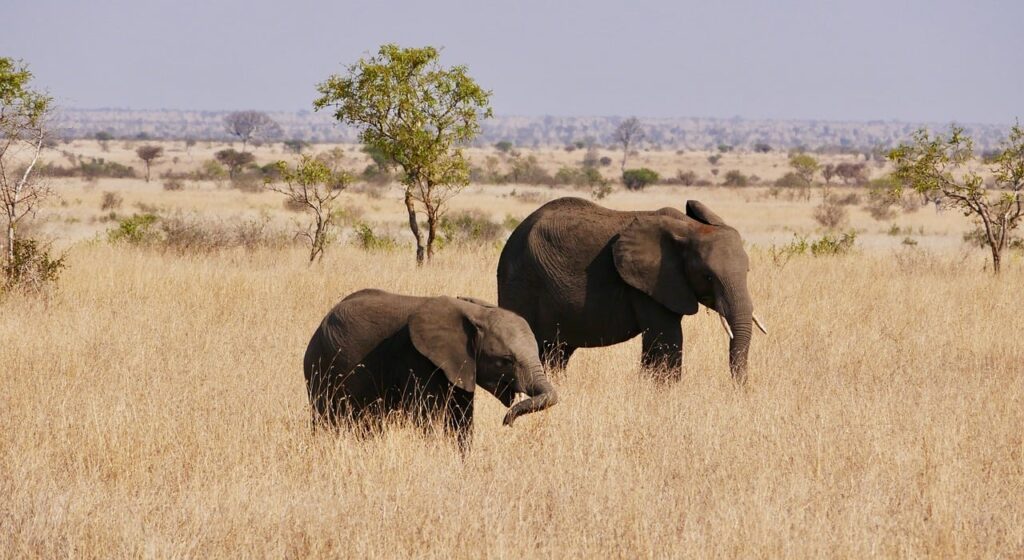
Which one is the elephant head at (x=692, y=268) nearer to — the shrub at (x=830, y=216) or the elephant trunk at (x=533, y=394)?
the elephant trunk at (x=533, y=394)

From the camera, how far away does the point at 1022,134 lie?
19281 millimetres

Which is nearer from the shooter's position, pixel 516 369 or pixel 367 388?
pixel 516 369

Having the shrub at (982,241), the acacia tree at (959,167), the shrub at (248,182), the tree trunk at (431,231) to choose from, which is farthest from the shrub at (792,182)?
the tree trunk at (431,231)

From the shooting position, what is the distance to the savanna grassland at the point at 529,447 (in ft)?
19.9

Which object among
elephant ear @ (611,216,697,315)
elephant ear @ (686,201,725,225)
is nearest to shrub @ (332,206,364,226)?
elephant ear @ (686,201,725,225)

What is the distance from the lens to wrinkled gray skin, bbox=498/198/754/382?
9969 millimetres

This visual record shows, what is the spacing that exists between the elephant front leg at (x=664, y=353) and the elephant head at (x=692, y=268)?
0.90 ft

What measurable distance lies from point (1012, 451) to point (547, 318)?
4.10 meters

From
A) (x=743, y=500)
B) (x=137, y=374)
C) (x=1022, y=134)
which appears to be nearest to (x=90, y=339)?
(x=137, y=374)

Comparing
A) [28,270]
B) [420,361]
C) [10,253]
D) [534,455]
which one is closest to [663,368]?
[534,455]

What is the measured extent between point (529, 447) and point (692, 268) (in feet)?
9.10

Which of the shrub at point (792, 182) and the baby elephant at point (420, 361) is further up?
the baby elephant at point (420, 361)

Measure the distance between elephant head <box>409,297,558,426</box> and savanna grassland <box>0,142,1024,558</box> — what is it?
1.85 feet

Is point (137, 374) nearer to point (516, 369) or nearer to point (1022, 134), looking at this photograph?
point (516, 369)
